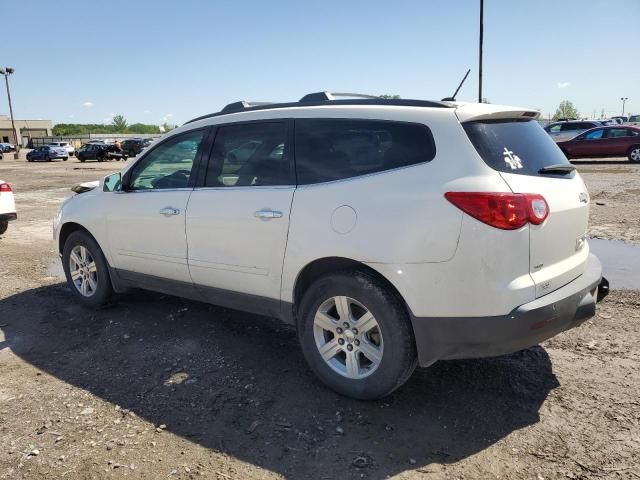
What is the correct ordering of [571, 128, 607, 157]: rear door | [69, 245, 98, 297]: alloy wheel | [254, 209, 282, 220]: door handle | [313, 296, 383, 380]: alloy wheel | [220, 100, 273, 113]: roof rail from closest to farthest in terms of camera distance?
[313, 296, 383, 380]: alloy wheel → [254, 209, 282, 220]: door handle → [220, 100, 273, 113]: roof rail → [69, 245, 98, 297]: alloy wheel → [571, 128, 607, 157]: rear door

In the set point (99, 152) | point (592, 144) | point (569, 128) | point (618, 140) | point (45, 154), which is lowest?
point (592, 144)

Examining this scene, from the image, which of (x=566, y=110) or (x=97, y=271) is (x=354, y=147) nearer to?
(x=97, y=271)

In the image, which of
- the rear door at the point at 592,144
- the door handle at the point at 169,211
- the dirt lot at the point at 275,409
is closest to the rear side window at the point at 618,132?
the rear door at the point at 592,144

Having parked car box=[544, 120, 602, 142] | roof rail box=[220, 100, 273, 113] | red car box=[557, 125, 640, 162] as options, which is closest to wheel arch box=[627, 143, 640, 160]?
red car box=[557, 125, 640, 162]

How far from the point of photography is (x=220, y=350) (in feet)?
13.7

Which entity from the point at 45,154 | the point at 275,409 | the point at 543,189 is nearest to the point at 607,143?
the point at 543,189

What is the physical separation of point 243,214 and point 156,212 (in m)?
1.04

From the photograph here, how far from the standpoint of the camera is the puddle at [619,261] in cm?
567

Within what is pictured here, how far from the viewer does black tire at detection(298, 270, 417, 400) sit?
120 inches

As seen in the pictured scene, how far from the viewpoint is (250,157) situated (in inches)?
153

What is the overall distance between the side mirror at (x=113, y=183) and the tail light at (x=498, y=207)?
128 inches

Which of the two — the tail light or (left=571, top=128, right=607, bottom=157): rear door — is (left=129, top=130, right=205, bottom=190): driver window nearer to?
the tail light

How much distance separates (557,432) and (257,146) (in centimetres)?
267

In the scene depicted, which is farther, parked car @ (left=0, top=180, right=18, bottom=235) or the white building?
the white building
